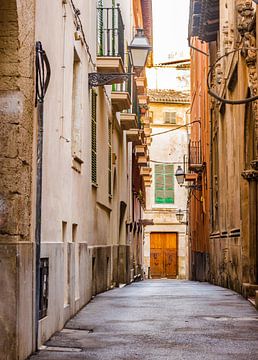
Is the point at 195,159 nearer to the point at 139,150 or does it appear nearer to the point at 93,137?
the point at 139,150

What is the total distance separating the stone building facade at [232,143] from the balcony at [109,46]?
223 cm

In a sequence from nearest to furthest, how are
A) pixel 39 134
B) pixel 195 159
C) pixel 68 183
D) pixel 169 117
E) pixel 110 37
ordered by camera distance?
pixel 39 134 → pixel 68 183 → pixel 110 37 → pixel 195 159 → pixel 169 117

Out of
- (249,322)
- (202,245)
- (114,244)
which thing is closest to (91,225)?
(249,322)

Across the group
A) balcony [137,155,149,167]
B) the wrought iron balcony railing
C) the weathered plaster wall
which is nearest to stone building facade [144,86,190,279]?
balcony [137,155,149,167]

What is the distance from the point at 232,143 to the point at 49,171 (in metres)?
11.8

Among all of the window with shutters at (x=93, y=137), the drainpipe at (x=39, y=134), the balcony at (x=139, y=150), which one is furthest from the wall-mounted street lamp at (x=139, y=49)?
the balcony at (x=139, y=150)

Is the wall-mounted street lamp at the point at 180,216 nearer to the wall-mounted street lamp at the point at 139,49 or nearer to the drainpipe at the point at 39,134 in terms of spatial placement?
the wall-mounted street lamp at the point at 139,49

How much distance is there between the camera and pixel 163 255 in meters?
52.1

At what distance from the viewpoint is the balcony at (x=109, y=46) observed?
17.4 metres

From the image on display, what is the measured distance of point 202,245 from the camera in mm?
33031

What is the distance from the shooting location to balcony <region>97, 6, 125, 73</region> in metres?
17.4

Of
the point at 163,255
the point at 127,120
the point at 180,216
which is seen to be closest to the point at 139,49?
the point at 127,120

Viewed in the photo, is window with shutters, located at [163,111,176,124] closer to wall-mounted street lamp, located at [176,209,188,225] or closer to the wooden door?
wall-mounted street lamp, located at [176,209,188,225]

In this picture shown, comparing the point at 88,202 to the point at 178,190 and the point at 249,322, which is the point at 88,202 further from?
the point at 178,190
